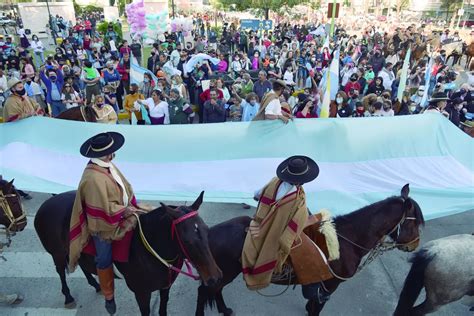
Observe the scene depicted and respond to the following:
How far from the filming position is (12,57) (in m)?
17.0

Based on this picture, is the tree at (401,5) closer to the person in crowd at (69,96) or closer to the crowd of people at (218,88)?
the crowd of people at (218,88)

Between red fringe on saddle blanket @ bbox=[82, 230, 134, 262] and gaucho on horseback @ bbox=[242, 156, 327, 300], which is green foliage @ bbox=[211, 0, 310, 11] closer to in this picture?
gaucho on horseback @ bbox=[242, 156, 327, 300]

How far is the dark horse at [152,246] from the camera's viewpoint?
374cm

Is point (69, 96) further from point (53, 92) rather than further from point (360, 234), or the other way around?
point (360, 234)

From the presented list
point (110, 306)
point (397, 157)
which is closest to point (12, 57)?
point (110, 306)

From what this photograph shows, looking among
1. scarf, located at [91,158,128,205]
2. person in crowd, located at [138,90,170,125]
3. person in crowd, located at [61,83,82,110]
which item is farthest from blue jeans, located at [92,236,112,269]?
person in crowd, located at [61,83,82,110]

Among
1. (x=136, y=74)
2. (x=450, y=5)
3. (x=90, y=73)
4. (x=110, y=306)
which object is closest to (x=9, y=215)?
(x=110, y=306)

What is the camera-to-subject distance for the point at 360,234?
4758 mm

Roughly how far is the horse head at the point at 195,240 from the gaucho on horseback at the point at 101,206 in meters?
0.81

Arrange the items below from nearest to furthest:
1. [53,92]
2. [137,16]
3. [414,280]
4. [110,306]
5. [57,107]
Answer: [414,280] → [110,306] → [53,92] → [57,107] → [137,16]

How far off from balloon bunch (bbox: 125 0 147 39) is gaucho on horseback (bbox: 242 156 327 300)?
669 inches

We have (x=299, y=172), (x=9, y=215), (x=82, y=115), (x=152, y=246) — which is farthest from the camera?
(x=82, y=115)

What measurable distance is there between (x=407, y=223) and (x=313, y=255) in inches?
50.7

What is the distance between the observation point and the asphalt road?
5.50m
